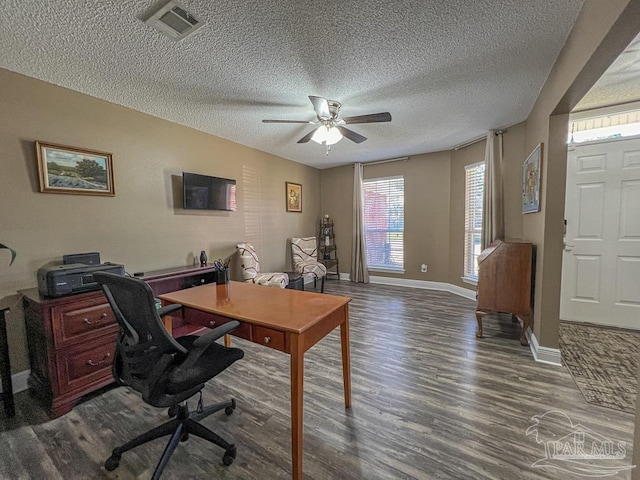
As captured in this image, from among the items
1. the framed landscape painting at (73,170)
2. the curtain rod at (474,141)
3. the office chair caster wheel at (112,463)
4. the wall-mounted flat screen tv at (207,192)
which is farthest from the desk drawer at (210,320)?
the curtain rod at (474,141)

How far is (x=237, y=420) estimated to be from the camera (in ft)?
5.55

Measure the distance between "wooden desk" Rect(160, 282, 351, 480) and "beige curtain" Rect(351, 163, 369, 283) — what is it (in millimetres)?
3577

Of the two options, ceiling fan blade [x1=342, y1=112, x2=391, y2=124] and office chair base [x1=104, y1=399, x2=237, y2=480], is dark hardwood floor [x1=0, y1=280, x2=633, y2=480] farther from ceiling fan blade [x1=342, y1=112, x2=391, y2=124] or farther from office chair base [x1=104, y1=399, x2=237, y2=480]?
ceiling fan blade [x1=342, y1=112, x2=391, y2=124]

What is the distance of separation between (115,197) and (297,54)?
7.31ft

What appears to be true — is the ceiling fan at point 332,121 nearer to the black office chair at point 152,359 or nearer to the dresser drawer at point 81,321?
the black office chair at point 152,359

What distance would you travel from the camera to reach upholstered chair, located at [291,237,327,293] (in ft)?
15.1

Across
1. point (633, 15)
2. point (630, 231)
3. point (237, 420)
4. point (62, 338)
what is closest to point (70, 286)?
point (62, 338)

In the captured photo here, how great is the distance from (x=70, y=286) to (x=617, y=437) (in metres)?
3.66

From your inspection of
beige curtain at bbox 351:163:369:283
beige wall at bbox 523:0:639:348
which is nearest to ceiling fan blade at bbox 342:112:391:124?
beige wall at bbox 523:0:639:348

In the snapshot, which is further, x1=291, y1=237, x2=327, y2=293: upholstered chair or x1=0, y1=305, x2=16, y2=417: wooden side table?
x1=291, y1=237, x2=327, y2=293: upholstered chair

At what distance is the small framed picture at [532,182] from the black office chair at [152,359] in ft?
9.50

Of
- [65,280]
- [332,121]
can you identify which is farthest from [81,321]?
[332,121]

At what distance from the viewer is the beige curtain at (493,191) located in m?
3.49

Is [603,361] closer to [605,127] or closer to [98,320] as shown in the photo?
[605,127]
